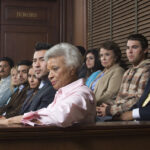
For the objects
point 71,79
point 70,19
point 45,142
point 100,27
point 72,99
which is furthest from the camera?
point 70,19

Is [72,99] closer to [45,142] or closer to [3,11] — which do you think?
[45,142]

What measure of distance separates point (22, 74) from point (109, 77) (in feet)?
4.73

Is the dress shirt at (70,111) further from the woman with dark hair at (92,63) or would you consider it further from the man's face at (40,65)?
the woman with dark hair at (92,63)

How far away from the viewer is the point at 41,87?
309 cm

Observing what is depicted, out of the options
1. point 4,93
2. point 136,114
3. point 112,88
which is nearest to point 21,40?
point 4,93

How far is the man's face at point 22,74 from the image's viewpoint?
4.69 m

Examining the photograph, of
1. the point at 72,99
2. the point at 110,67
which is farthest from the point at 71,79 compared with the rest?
the point at 110,67

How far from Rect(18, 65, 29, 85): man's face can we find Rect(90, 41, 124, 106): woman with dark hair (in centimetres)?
102

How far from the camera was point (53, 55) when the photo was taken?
83.4 inches

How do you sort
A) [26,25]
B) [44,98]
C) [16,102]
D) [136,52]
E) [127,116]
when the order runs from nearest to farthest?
1. [127,116]
2. [44,98]
3. [136,52]
4. [16,102]
5. [26,25]

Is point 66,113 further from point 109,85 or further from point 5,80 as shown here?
point 5,80

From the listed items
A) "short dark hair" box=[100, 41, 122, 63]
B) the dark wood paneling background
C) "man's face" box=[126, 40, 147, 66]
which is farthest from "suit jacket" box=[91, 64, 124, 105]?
the dark wood paneling background

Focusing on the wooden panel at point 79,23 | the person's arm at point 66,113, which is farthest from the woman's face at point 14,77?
the person's arm at point 66,113

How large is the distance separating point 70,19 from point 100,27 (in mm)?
1381
